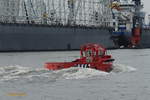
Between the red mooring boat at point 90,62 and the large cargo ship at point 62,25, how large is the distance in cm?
7261

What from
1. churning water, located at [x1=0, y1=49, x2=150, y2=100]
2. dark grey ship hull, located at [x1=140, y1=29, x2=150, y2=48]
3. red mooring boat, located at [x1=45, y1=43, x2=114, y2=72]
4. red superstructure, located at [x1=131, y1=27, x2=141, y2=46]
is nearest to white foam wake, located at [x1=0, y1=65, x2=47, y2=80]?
churning water, located at [x1=0, y1=49, x2=150, y2=100]

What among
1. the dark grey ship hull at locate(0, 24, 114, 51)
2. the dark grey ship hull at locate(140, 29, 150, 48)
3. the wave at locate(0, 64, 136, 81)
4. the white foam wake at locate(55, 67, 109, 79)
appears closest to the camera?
the wave at locate(0, 64, 136, 81)

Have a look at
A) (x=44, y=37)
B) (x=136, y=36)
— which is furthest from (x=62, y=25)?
(x=136, y=36)

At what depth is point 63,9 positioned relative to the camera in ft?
517

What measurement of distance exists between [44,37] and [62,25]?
916 centimetres

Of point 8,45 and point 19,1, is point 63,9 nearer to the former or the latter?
point 19,1

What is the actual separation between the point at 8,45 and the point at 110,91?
3617 inches

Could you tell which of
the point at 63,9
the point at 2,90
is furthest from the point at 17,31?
the point at 2,90

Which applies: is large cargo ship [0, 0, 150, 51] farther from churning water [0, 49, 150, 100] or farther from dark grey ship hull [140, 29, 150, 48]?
churning water [0, 49, 150, 100]

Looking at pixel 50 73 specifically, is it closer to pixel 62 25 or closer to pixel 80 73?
pixel 80 73

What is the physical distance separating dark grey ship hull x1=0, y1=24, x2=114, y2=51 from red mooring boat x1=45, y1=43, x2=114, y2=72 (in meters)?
72.4

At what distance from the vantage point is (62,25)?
145 m

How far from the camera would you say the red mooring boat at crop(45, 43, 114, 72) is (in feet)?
162

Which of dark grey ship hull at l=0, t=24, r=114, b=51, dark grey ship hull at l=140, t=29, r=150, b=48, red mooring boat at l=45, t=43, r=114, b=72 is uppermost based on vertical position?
red mooring boat at l=45, t=43, r=114, b=72
